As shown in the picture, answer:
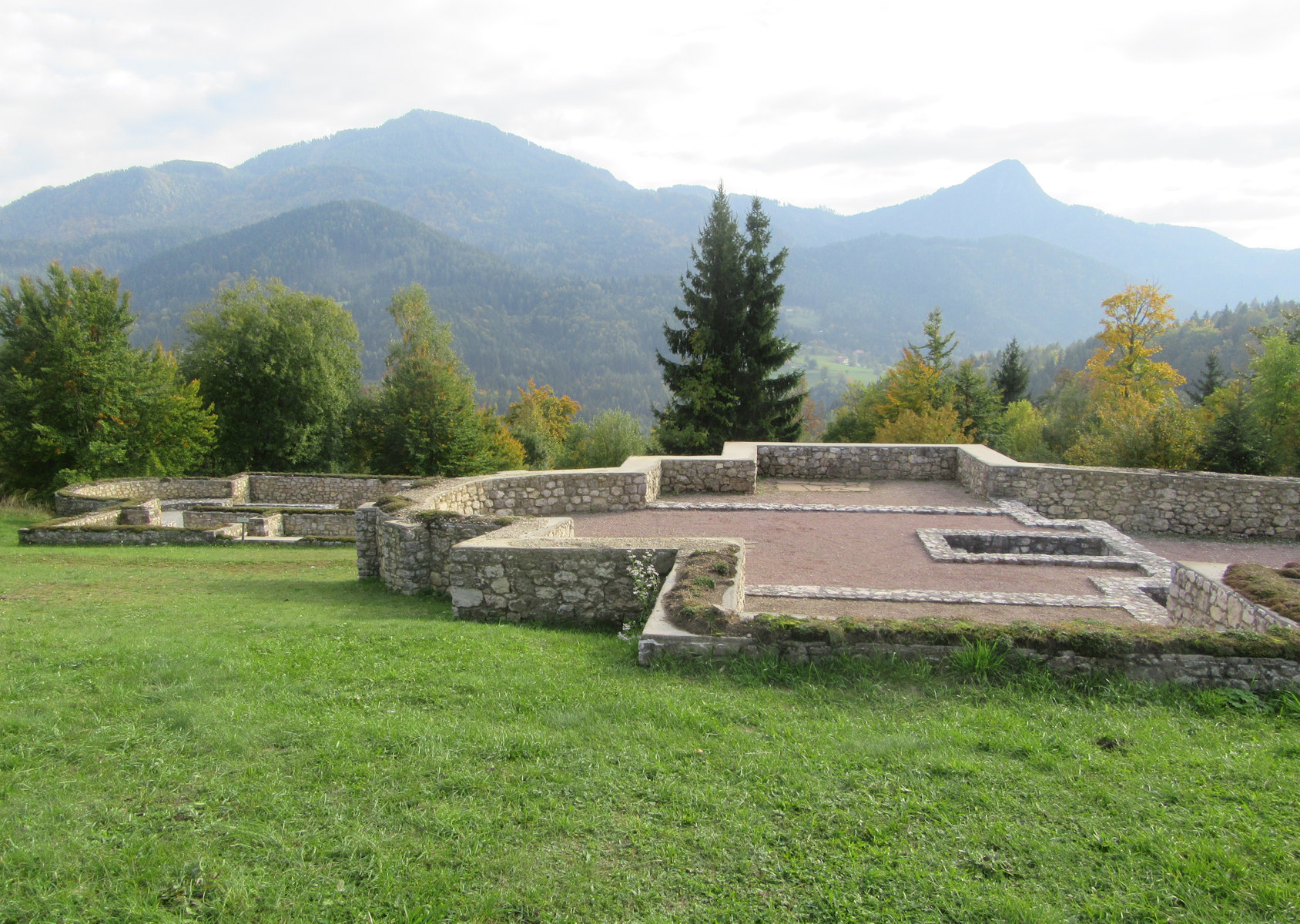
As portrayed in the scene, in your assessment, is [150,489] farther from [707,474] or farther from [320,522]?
[707,474]

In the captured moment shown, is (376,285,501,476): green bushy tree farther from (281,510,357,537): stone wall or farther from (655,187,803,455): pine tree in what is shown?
(281,510,357,537): stone wall

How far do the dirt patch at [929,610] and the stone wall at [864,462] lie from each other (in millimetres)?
7751

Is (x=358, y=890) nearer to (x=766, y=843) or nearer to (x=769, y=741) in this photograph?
(x=766, y=843)

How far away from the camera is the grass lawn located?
283 cm

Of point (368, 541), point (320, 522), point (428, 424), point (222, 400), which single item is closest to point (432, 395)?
point (428, 424)

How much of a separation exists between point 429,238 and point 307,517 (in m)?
180

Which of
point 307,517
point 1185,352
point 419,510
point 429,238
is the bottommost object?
point 307,517

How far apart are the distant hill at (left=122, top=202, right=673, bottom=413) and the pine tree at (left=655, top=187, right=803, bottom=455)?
88.9 metres

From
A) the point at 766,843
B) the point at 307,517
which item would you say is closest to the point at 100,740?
the point at 766,843

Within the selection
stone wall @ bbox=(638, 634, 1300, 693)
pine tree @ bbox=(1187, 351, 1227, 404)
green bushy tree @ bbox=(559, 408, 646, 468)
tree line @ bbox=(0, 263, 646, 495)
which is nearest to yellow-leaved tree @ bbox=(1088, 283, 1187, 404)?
pine tree @ bbox=(1187, 351, 1227, 404)

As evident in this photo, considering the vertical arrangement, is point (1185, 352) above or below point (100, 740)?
above

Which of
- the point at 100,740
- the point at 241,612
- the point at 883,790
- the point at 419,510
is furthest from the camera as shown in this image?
the point at 419,510

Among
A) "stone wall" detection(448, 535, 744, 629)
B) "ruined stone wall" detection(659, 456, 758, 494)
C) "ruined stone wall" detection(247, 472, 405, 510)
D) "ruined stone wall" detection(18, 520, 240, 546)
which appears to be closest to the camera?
"stone wall" detection(448, 535, 744, 629)

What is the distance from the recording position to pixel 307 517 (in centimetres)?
2081
